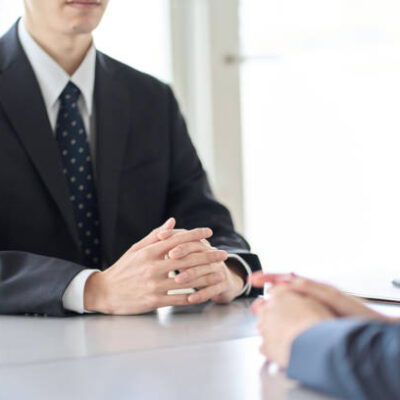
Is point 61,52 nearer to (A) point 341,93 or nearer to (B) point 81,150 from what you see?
(B) point 81,150

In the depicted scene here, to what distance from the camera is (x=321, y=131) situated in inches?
154

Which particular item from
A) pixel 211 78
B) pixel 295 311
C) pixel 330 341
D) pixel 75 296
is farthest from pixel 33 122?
pixel 211 78

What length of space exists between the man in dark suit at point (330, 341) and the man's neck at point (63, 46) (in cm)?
121

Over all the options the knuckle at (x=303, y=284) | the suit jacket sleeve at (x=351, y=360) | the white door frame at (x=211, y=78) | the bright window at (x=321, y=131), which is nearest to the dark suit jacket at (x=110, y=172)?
the knuckle at (x=303, y=284)

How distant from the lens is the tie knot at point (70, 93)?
7.29ft

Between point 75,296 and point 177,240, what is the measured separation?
0.24 meters

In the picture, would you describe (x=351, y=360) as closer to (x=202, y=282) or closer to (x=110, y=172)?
(x=202, y=282)

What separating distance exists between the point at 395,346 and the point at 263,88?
3.03m

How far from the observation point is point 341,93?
12.7 feet

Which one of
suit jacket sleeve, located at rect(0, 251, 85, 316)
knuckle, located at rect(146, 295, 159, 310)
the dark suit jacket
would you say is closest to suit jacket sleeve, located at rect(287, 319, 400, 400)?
knuckle, located at rect(146, 295, 159, 310)

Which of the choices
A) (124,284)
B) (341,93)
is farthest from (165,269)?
(341,93)

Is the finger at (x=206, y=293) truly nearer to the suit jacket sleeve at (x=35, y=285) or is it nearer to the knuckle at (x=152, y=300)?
the knuckle at (x=152, y=300)

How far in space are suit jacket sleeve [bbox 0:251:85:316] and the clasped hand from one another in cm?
5

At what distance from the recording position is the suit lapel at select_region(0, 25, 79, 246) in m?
2.08
